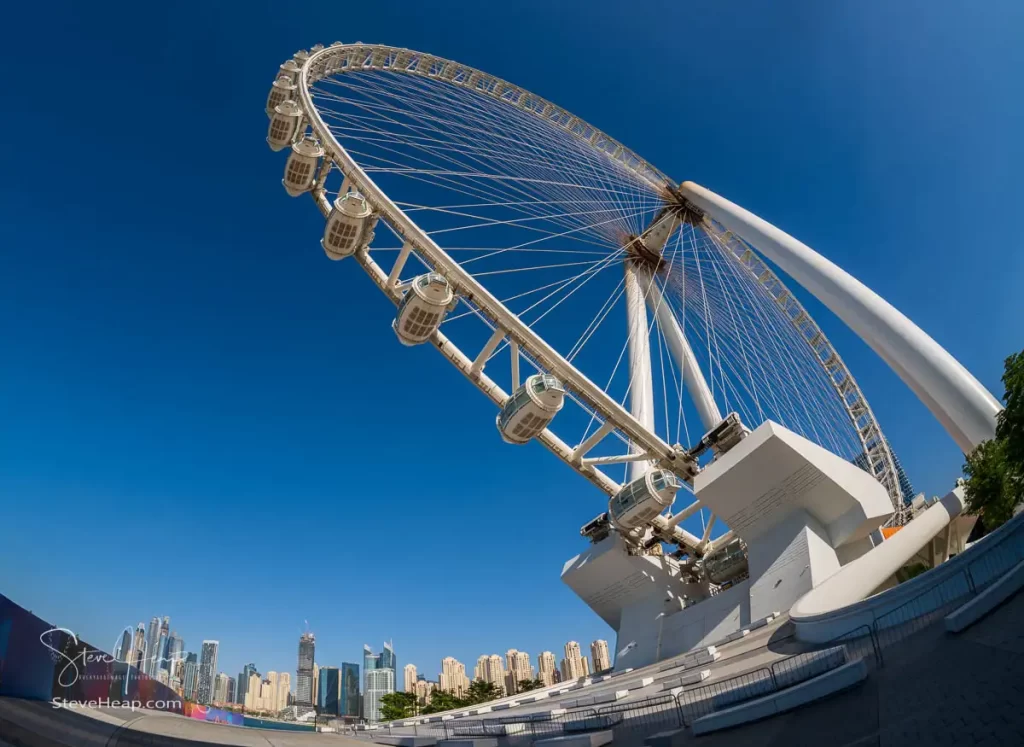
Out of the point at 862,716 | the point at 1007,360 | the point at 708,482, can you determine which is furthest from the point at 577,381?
the point at 862,716

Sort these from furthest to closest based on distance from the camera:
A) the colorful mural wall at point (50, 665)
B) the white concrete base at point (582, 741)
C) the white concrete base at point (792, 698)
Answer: the white concrete base at point (582, 741) → the white concrete base at point (792, 698) → the colorful mural wall at point (50, 665)

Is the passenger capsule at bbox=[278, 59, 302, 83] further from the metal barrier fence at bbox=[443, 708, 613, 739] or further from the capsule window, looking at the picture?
the metal barrier fence at bbox=[443, 708, 613, 739]

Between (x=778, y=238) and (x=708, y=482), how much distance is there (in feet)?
32.1

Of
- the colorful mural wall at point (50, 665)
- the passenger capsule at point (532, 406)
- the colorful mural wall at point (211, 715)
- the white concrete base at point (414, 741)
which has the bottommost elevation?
the white concrete base at point (414, 741)

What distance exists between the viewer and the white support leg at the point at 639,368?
26.6 meters

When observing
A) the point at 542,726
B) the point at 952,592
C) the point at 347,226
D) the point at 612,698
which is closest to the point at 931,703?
the point at 952,592

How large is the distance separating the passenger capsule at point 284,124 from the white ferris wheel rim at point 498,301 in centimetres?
42

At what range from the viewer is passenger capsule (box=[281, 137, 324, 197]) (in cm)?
2481

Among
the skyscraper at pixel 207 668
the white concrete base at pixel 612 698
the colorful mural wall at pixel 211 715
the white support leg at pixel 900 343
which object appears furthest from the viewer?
the skyscraper at pixel 207 668

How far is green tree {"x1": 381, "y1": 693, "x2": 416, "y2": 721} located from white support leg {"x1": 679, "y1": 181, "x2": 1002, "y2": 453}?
41222 mm

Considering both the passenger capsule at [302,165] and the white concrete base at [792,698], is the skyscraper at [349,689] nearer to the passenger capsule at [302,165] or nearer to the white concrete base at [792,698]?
the passenger capsule at [302,165]

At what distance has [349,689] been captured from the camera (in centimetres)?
5634

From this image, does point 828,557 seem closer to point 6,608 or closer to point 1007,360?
point 1007,360

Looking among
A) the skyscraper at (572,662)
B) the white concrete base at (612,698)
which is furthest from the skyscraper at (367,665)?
the white concrete base at (612,698)
